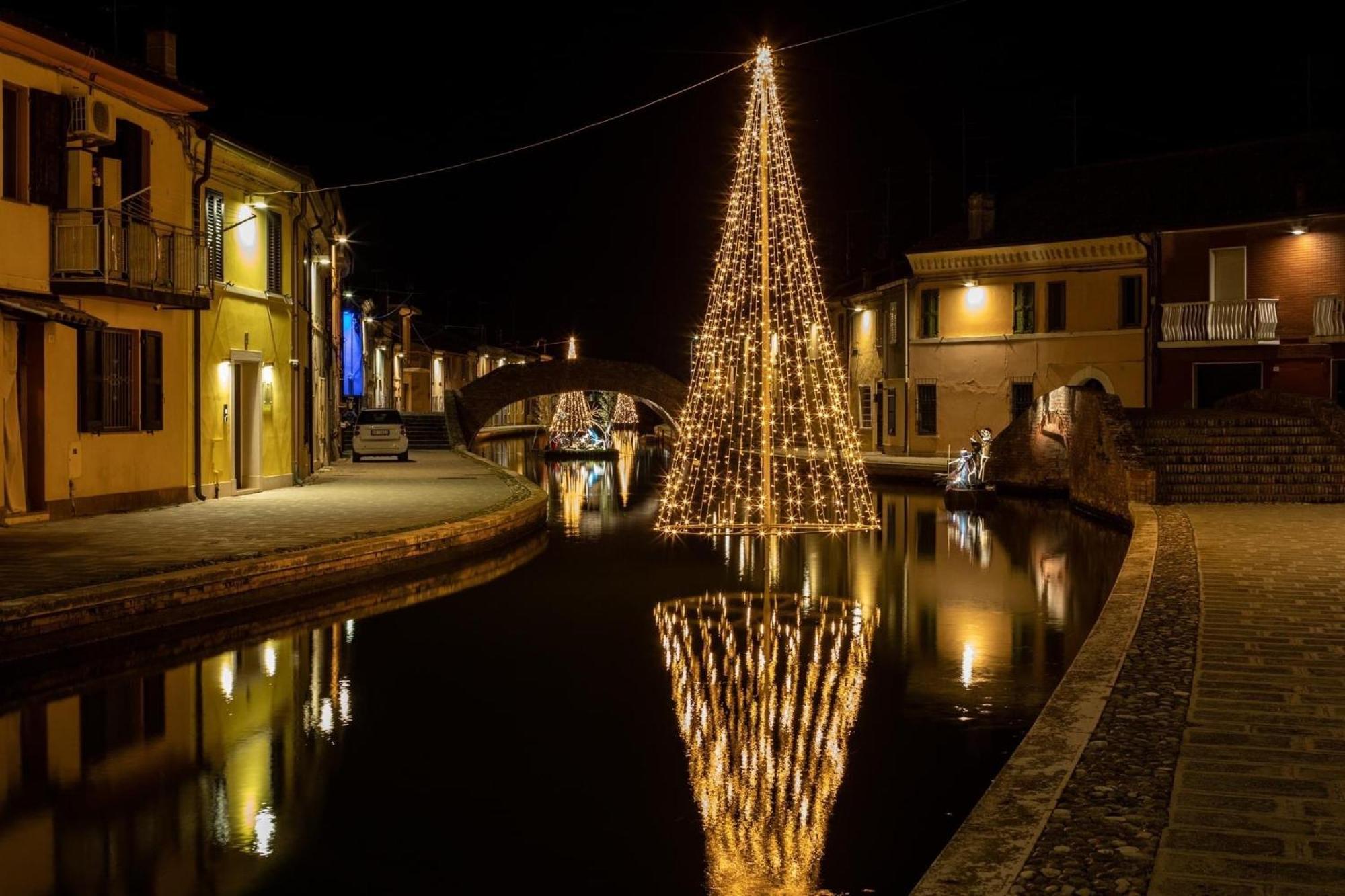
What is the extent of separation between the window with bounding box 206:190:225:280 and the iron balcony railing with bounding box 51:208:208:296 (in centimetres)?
191

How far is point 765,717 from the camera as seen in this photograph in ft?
29.2

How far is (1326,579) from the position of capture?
1277 centimetres

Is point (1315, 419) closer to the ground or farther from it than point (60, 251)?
closer to the ground

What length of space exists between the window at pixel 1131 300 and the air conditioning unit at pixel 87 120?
26999mm

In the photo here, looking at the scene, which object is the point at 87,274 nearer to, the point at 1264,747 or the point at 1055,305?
the point at 1264,747

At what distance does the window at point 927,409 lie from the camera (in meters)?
41.5

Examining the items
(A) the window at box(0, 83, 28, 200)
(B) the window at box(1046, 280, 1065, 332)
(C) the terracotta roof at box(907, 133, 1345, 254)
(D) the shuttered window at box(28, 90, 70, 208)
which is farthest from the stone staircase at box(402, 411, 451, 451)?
(A) the window at box(0, 83, 28, 200)

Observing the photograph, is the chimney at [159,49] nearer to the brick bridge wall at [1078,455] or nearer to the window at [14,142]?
the window at [14,142]

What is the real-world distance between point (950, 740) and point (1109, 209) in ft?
104

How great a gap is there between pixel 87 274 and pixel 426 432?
104 feet

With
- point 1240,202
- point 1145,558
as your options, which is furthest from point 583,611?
point 1240,202

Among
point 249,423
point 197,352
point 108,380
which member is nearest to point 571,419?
point 249,423

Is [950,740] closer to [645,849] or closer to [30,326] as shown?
[645,849]

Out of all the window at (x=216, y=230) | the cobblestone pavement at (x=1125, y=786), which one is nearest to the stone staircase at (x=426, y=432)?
the window at (x=216, y=230)
